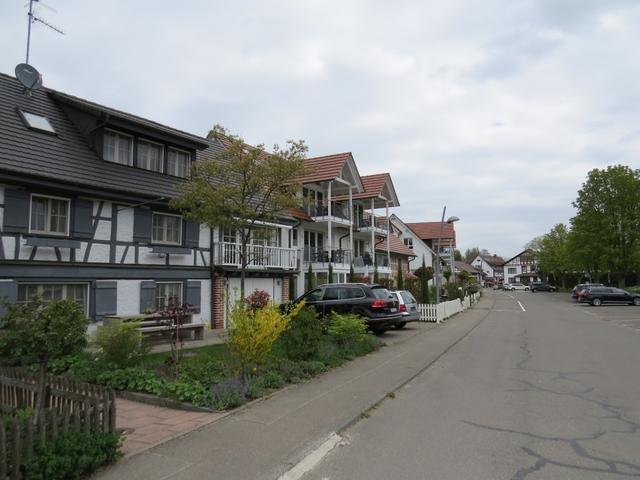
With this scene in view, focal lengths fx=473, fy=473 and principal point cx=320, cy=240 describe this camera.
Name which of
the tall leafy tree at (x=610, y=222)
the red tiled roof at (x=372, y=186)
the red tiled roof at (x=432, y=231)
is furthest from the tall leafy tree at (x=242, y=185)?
the red tiled roof at (x=432, y=231)

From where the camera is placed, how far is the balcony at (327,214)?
93.0 ft

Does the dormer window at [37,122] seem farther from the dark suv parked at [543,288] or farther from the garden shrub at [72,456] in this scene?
the dark suv parked at [543,288]

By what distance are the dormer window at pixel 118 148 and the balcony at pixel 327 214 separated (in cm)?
1366

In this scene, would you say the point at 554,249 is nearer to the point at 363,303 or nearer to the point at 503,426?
the point at 363,303

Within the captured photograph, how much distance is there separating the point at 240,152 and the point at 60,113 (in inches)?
299

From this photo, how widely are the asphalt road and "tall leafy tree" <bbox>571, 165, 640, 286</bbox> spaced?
149ft

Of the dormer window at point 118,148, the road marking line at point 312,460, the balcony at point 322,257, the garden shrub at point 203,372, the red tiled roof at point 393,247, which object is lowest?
the road marking line at point 312,460

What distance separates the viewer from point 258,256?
1706cm

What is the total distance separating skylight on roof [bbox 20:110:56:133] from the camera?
14016mm

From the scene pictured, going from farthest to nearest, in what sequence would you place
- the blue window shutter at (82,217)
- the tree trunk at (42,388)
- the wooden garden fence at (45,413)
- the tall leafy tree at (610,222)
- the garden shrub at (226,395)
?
the tall leafy tree at (610,222) < the blue window shutter at (82,217) < the garden shrub at (226,395) < the tree trunk at (42,388) < the wooden garden fence at (45,413)

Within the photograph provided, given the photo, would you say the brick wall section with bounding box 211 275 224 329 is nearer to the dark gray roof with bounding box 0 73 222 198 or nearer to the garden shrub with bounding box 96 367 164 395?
the dark gray roof with bounding box 0 73 222 198

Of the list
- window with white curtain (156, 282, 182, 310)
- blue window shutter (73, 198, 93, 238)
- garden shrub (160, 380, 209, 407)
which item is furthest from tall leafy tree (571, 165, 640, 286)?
garden shrub (160, 380, 209, 407)

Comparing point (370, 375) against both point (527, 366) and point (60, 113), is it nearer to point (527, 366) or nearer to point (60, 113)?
point (527, 366)

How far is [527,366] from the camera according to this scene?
1076 cm
